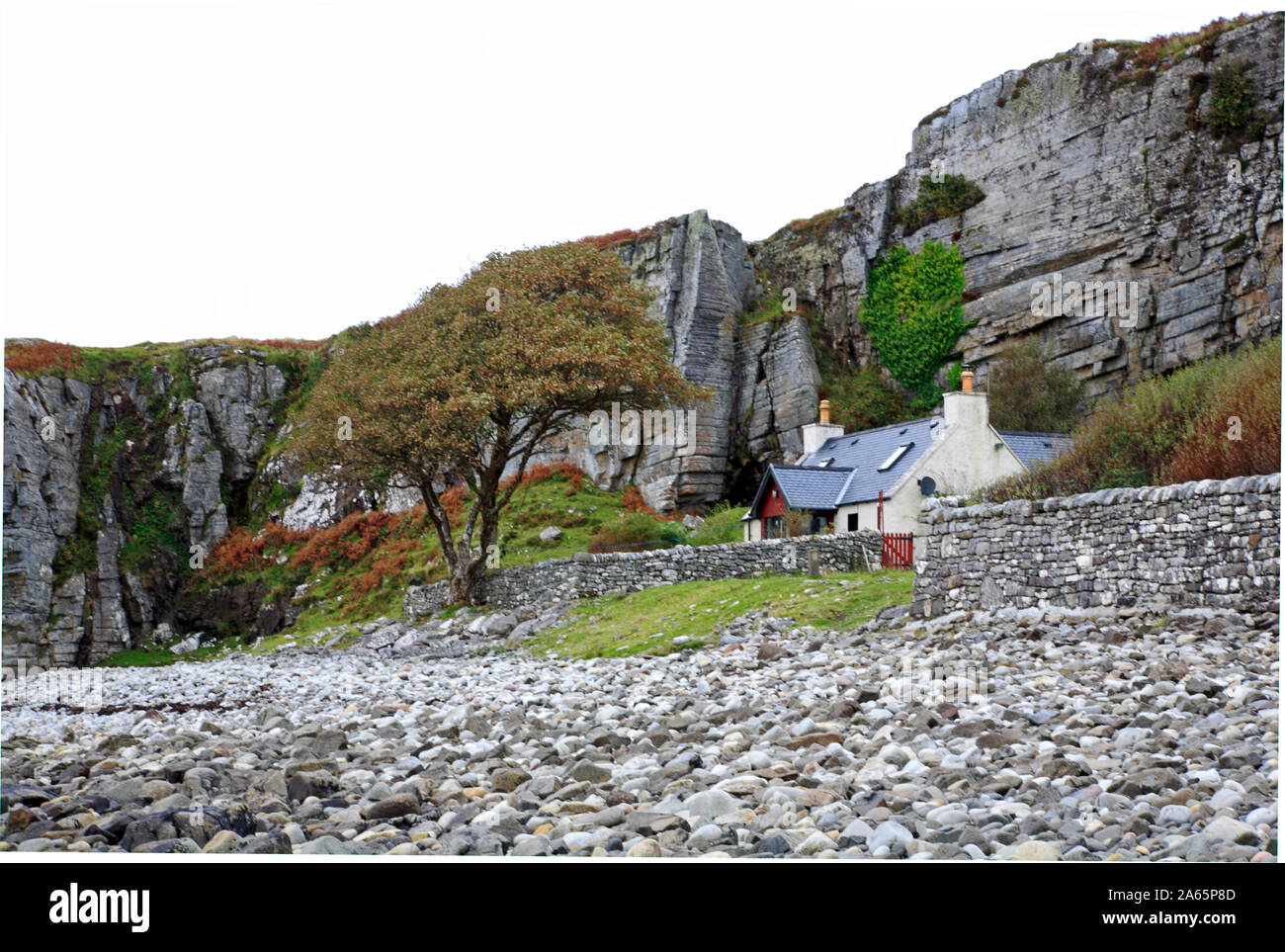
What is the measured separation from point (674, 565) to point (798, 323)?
66.8 ft

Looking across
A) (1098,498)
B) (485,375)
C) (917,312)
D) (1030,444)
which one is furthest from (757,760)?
(917,312)

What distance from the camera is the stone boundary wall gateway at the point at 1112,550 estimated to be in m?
11.4

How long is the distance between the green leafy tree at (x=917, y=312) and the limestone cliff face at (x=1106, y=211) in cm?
61

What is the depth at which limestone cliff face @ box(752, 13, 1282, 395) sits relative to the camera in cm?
3375

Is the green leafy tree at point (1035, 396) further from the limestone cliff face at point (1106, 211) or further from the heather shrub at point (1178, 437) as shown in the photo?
the heather shrub at point (1178, 437)

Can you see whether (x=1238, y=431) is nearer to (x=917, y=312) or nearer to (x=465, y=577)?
(x=465, y=577)

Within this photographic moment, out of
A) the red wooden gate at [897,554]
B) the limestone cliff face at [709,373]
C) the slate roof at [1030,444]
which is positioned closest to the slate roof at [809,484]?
the slate roof at [1030,444]

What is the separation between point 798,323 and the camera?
41.9m

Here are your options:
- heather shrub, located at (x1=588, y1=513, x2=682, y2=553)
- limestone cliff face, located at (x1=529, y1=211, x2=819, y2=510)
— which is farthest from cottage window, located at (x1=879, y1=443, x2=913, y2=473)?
limestone cliff face, located at (x1=529, y1=211, x2=819, y2=510)

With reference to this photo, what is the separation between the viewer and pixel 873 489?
28.7 metres

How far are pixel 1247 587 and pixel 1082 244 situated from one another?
2983 centimetres

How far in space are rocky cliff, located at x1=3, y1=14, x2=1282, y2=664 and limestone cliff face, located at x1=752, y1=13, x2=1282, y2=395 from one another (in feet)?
0.25

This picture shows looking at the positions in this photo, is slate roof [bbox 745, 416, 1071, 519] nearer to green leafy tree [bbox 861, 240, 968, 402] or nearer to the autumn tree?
the autumn tree
